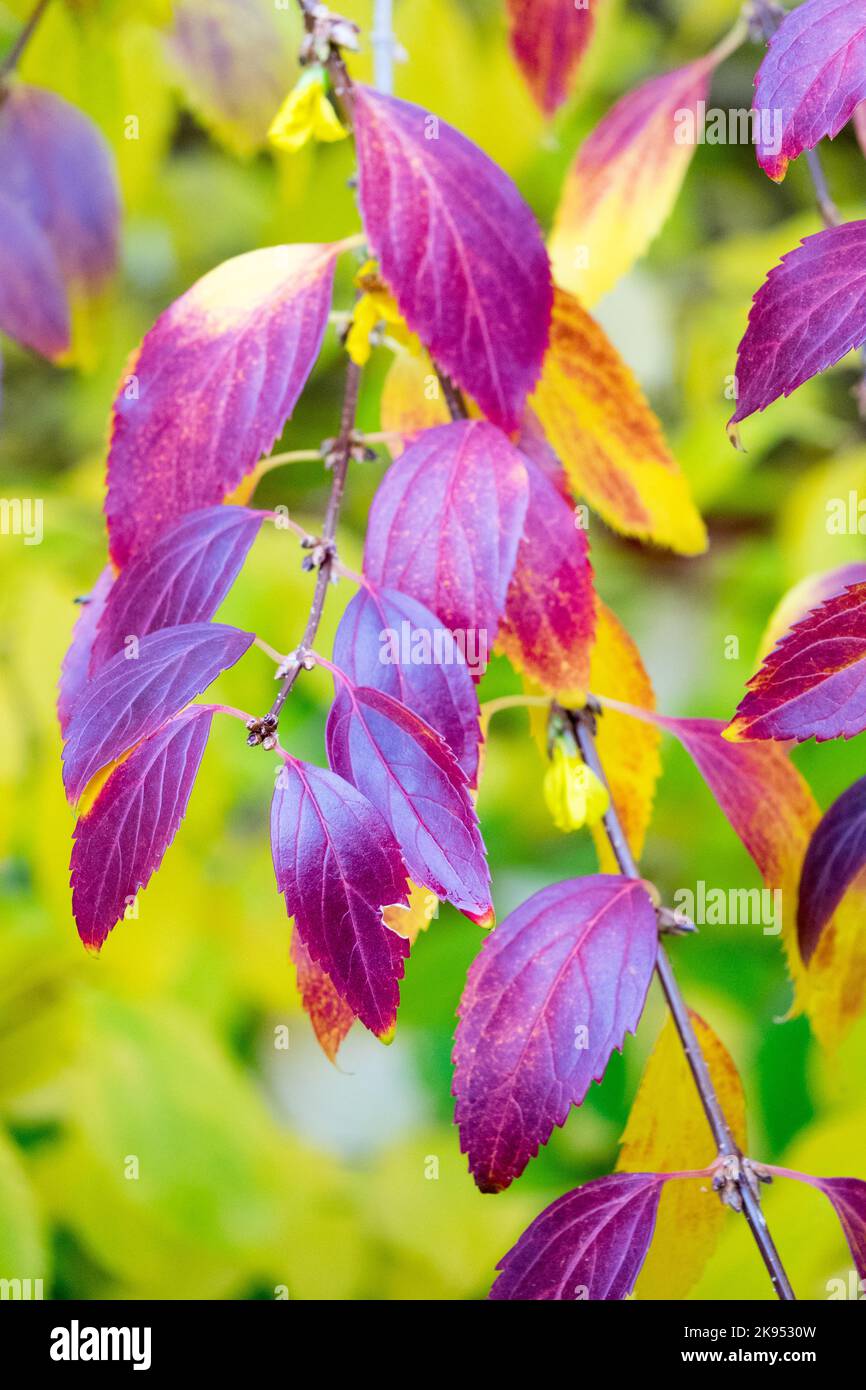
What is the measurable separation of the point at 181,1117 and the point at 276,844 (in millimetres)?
410

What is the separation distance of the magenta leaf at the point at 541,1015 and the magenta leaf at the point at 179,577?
0.31 ft

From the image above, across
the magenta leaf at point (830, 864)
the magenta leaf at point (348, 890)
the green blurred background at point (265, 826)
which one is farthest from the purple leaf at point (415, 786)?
the green blurred background at point (265, 826)

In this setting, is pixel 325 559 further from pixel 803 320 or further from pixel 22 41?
pixel 22 41

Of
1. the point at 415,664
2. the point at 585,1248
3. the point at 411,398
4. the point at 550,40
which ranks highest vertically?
the point at 550,40

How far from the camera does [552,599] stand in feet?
0.85

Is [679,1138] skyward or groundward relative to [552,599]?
groundward

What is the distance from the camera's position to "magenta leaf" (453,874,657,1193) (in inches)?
9.5

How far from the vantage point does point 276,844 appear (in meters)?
0.20

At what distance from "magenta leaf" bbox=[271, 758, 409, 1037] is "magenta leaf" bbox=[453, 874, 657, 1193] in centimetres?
6

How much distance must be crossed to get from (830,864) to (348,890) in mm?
132

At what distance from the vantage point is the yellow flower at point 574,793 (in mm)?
271

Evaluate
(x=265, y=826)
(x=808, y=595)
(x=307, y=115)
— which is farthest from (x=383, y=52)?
(x=265, y=826)

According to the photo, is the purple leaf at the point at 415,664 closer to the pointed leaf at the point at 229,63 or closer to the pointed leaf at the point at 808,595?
the pointed leaf at the point at 808,595

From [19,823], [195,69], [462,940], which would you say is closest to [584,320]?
[195,69]
